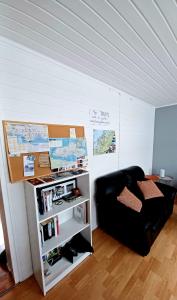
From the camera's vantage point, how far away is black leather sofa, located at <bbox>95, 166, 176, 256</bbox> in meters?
1.72

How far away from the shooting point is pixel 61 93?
164 centimetres

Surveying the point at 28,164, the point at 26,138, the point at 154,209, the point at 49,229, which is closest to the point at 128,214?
the point at 154,209

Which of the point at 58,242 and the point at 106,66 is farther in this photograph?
the point at 106,66

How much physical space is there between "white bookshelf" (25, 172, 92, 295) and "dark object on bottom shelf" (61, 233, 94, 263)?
0.04m

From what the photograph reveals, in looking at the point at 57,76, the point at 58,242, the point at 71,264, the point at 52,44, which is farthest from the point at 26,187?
the point at 52,44

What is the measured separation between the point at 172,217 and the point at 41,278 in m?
2.45

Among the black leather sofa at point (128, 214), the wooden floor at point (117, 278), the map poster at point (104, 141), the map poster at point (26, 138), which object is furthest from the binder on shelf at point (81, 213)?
the map poster at point (26, 138)

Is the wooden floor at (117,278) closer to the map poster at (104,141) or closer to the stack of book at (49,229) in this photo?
the stack of book at (49,229)

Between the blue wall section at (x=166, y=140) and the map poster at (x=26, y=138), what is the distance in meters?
3.32

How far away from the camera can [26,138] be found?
4.45 ft

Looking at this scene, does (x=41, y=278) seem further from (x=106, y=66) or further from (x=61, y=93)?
(x=106, y=66)

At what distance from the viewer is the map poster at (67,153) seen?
1.57 m

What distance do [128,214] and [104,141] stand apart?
1136 mm

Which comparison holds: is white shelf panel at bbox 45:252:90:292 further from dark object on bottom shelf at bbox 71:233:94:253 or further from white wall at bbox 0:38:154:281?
white wall at bbox 0:38:154:281
